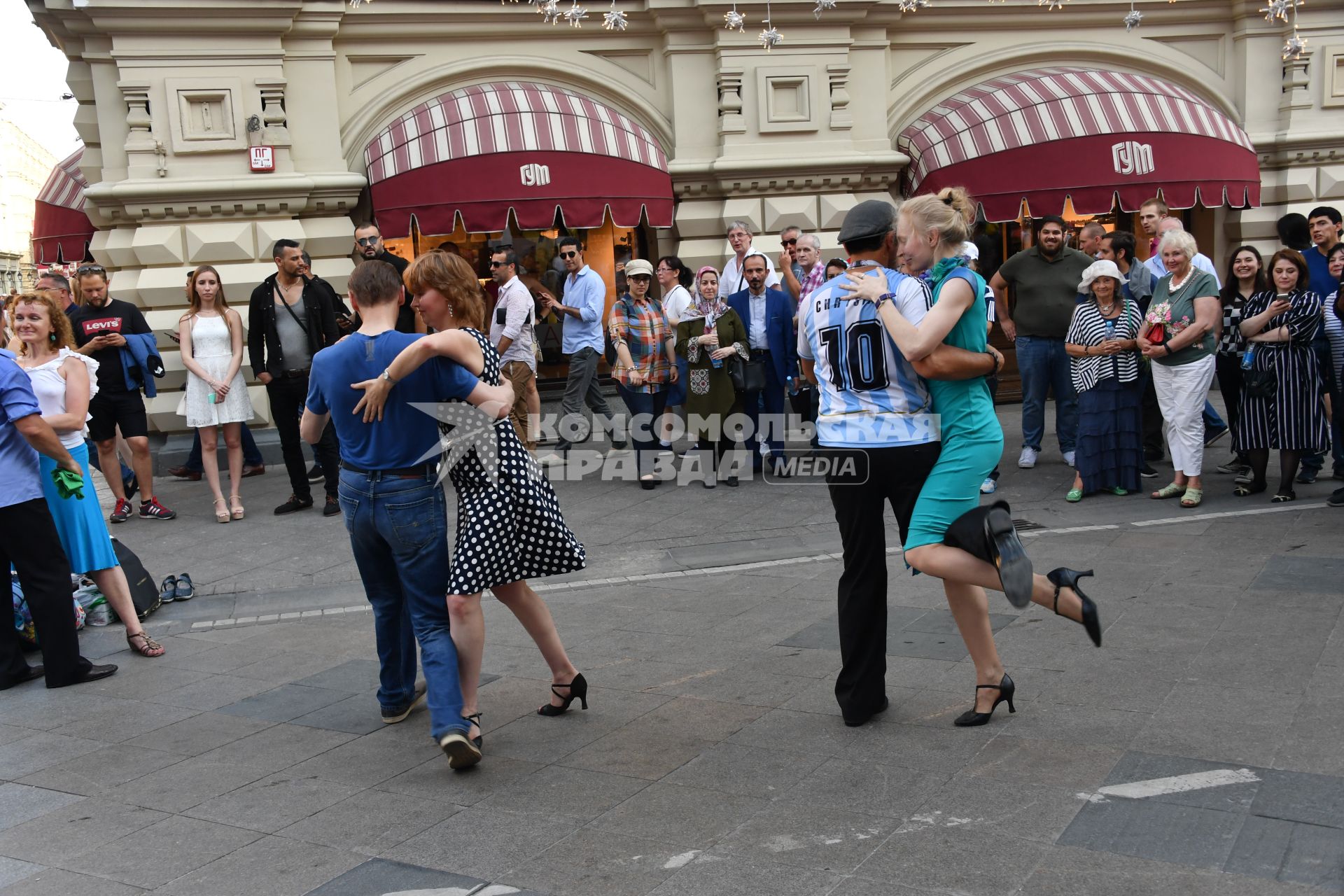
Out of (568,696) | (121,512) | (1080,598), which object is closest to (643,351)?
(121,512)

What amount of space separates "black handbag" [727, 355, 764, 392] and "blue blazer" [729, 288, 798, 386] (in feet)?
0.77

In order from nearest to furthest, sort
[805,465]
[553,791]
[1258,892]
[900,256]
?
[1258,892]
[553,791]
[900,256]
[805,465]

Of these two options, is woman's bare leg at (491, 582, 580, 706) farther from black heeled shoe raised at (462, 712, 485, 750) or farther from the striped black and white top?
the striped black and white top

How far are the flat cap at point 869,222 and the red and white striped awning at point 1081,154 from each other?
28.8 feet

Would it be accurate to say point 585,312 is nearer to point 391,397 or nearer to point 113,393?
point 113,393

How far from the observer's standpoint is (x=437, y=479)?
14.8 ft

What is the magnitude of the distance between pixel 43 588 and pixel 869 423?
12.9 feet

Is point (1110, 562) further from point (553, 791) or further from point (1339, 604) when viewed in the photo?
point (553, 791)

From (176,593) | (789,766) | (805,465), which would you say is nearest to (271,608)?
(176,593)

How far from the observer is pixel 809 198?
13047 mm

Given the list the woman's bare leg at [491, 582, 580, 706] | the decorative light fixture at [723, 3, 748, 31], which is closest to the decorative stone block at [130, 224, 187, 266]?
the decorative light fixture at [723, 3, 748, 31]

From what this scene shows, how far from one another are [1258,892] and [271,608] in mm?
5495

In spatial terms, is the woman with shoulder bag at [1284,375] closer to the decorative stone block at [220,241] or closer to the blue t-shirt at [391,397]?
the blue t-shirt at [391,397]

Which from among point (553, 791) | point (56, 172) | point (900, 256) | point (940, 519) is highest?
point (56, 172)
